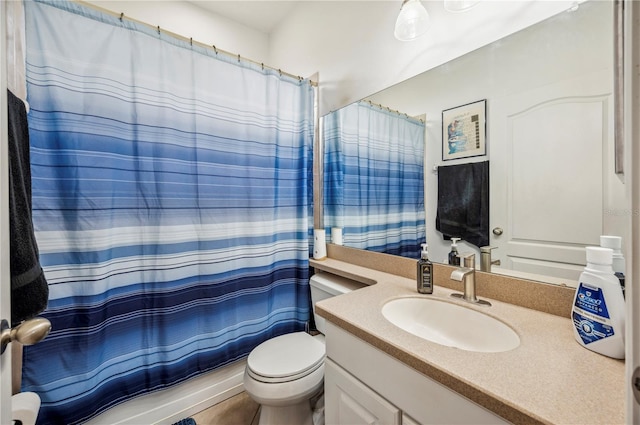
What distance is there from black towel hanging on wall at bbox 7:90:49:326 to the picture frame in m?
1.47

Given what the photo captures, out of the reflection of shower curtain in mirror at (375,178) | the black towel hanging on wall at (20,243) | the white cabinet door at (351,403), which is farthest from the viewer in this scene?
the reflection of shower curtain in mirror at (375,178)

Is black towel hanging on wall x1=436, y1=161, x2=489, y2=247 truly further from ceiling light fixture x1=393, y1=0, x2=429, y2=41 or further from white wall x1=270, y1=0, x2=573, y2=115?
ceiling light fixture x1=393, y1=0, x2=429, y2=41

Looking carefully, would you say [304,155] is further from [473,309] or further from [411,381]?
[411,381]

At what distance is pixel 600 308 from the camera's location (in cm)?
61

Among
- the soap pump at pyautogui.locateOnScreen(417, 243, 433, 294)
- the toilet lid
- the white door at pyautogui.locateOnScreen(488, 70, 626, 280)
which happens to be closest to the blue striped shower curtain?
the toilet lid

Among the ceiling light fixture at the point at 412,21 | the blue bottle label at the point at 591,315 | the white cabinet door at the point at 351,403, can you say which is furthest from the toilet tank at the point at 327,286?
the ceiling light fixture at the point at 412,21

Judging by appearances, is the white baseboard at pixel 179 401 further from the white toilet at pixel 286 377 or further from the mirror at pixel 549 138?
the mirror at pixel 549 138

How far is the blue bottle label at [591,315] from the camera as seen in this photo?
604 millimetres

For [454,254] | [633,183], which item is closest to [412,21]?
[454,254]

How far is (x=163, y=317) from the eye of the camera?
1.29 meters

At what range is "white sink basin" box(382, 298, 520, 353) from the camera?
0.80 metres

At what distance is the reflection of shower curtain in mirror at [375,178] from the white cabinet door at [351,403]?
0.70 meters

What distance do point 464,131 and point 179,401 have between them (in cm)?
200

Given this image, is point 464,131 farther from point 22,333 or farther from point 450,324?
point 22,333
